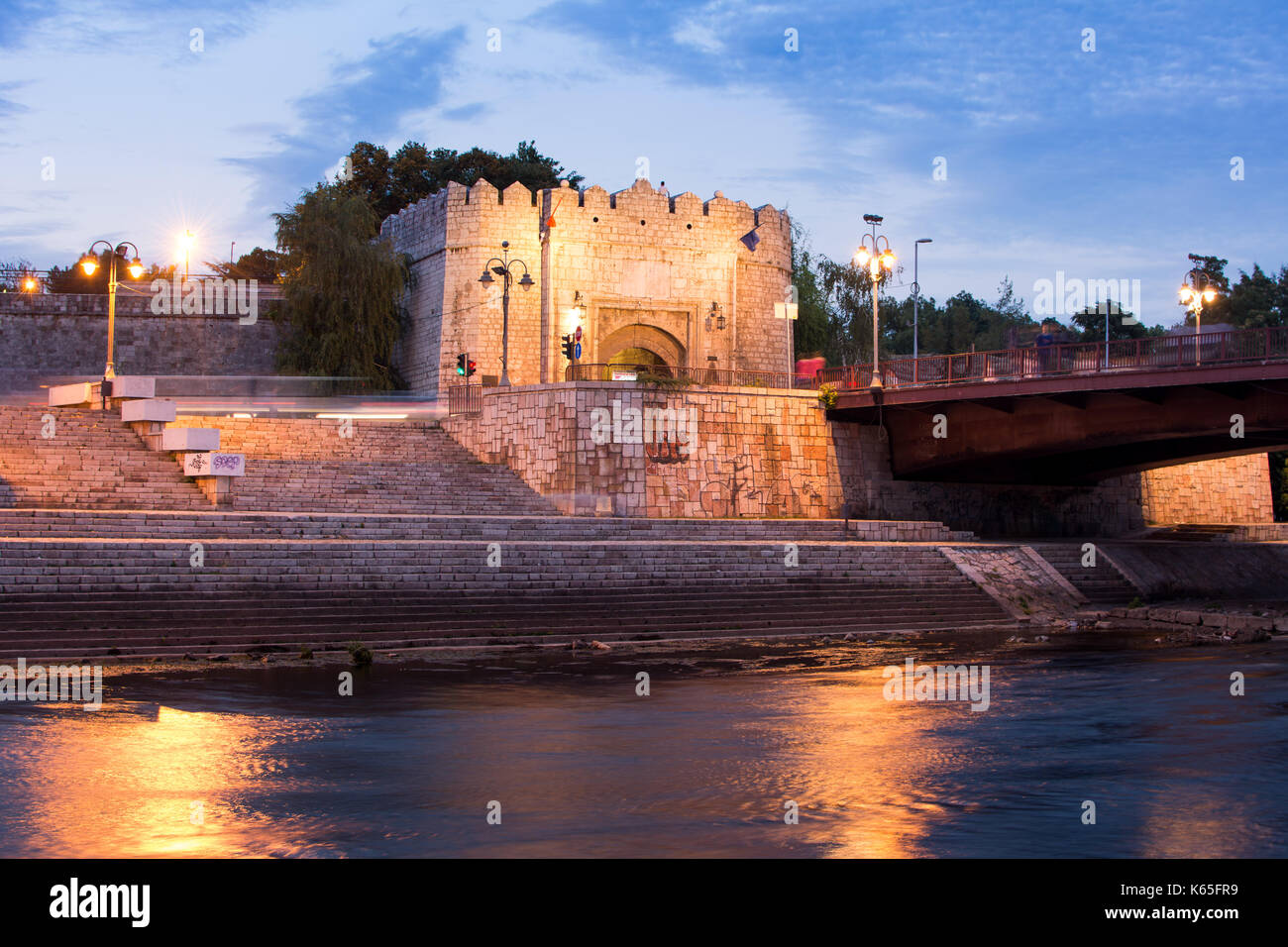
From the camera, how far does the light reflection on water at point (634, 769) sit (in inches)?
317

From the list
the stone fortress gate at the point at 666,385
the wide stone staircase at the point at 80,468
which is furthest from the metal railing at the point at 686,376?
the wide stone staircase at the point at 80,468

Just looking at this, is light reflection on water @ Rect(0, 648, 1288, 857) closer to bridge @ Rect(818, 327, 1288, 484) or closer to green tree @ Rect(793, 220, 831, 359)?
bridge @ Rect(818, 327, 1288, 484)

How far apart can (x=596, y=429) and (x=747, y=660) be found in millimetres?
12995

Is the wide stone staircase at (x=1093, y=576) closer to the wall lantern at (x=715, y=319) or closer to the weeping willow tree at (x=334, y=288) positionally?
the wall lantern at (x=715, y=319)

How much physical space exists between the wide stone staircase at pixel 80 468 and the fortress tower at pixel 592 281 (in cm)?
1211

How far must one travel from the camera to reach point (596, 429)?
29.7 metres

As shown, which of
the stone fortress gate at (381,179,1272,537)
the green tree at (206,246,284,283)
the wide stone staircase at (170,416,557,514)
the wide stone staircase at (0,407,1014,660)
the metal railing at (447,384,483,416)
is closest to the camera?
the wide stone staircase at (0,407,1014,660)

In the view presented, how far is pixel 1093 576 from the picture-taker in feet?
92.4

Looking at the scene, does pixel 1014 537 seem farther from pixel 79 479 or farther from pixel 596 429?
pixel 79 479

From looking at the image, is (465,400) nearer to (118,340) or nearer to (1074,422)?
(1074,422)

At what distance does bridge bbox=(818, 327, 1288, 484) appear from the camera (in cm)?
2495

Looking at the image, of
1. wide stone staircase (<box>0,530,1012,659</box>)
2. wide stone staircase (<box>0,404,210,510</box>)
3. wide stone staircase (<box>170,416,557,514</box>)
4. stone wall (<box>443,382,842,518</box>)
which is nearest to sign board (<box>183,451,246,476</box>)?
wide stone staircase (<box>0,404,210,510</box>)

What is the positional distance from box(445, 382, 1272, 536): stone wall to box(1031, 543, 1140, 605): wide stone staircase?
5.11m
